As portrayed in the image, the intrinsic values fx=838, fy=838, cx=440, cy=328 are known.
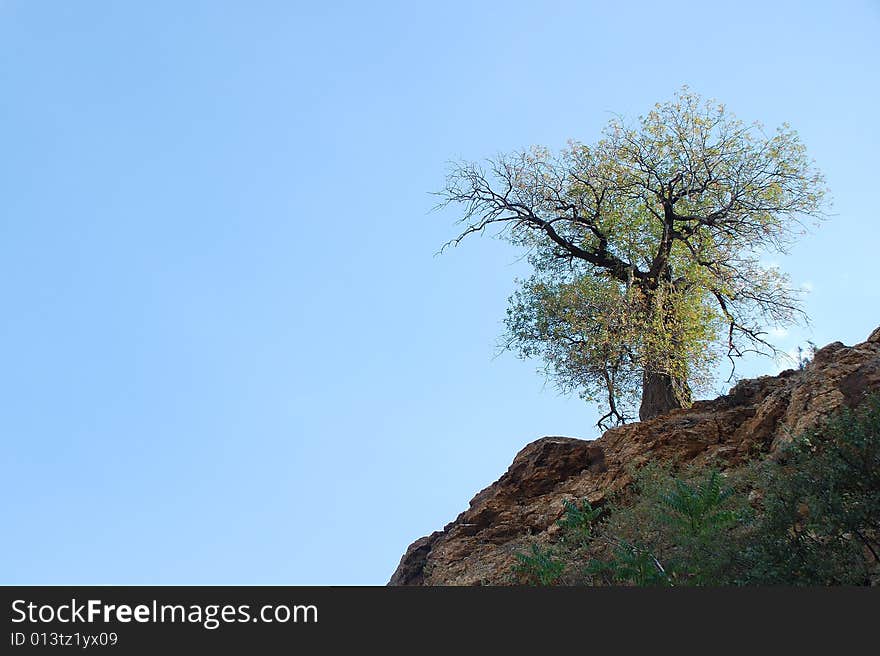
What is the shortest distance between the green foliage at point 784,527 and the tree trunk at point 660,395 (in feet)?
25.7

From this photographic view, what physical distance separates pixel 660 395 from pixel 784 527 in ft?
36.3

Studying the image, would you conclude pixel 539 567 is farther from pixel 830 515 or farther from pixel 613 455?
pixel 830 515

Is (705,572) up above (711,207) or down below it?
below

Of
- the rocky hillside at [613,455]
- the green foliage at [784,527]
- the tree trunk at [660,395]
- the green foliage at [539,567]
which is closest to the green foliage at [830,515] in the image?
the green foliage at [784,527]

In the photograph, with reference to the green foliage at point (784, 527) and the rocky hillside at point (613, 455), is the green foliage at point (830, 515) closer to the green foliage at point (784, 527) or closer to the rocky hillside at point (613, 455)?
the green foliage at point (784, 527)

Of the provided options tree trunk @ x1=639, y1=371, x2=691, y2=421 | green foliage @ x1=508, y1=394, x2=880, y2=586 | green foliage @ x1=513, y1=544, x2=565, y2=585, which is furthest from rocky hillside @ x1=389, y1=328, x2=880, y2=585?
tree trunk @ x1=639, y1=371, x2=691, y2=421

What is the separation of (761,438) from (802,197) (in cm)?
962

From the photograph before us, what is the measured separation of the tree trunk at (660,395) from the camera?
68.1 ft

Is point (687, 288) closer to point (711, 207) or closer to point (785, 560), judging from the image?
point (711, 207)

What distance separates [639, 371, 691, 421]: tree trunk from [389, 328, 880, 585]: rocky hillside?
275 cm

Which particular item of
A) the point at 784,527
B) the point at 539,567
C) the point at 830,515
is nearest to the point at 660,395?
the point at 539,567

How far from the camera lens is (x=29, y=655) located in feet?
22.2

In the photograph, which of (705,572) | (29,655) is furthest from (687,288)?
(29,655)

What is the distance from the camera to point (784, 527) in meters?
9.95
